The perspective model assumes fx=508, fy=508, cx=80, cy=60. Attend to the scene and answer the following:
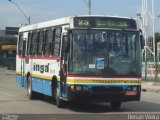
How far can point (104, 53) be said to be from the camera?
625 inches

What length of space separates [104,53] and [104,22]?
107cm

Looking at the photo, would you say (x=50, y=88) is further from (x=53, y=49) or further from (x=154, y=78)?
(x=154, y=78)

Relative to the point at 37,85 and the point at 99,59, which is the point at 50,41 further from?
the point at 99,59

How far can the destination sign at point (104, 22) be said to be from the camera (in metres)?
16.1

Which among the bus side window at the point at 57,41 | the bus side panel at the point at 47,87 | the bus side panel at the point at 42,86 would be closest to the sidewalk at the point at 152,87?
the bus side panel at the point at 42,86

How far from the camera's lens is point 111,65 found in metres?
15.9

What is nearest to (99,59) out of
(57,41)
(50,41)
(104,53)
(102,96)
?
(104,53)

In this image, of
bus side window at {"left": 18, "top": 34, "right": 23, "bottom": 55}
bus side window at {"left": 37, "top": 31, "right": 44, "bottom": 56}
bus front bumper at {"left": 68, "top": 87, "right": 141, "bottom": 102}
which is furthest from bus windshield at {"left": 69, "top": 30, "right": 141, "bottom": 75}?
bus side window at {"left": 18, "top": 34, "right": 23, "bottom": 55}

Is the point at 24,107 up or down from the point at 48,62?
down

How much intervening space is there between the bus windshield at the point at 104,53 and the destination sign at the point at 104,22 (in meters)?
0.19

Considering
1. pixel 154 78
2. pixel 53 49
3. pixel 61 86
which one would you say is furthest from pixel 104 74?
pixel 154 78

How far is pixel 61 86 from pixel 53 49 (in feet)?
5.72

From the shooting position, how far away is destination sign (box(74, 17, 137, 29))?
16.1 m

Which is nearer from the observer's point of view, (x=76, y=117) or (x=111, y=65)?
(x=76, y=117)
